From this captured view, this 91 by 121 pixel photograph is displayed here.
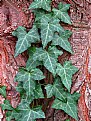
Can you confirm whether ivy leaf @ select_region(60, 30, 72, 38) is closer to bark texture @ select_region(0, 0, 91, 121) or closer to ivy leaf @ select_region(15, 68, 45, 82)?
bark texture @ select_region(0, 0, 91, 121)

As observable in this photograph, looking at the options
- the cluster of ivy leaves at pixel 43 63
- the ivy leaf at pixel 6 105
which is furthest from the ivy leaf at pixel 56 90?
the ivy leaf at pixel 6 105

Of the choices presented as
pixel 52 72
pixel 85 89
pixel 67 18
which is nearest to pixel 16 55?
pixel 52 72

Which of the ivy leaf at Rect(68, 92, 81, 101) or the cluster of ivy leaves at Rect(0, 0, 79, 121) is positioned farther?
the ivy leaf at Rect(68, 92, 81, 101)

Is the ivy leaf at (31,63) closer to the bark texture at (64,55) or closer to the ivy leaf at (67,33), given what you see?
the bark texture at (64,55)

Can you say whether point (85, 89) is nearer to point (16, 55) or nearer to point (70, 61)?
point (70, 61)

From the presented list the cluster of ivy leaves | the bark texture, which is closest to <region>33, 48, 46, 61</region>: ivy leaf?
the cluster of ivy leaves

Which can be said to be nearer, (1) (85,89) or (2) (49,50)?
(2) (49,50)
